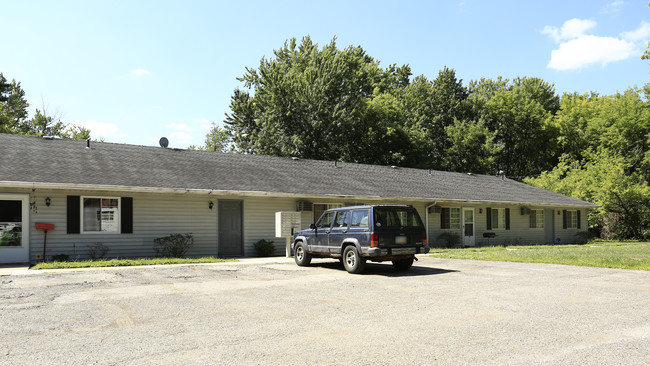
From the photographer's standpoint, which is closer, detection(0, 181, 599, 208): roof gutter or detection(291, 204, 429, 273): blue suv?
detection(291, 204, 429, 273): blue suv

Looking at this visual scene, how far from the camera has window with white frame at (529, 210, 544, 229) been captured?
29078mm

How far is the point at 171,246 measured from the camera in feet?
55.6

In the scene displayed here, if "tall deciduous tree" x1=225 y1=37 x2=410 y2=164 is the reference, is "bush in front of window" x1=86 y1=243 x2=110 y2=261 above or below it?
below

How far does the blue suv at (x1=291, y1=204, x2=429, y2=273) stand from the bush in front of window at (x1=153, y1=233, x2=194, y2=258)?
592cm

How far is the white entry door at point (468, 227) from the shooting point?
25597 millimetres

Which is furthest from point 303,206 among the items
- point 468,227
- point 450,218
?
point 468,227

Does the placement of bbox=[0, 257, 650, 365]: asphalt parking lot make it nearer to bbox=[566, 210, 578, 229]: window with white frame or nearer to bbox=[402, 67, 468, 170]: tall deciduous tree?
bbox=[566, 210, 578, 229]: window with white frame

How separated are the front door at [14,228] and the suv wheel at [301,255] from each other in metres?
8.19

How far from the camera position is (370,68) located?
49.1 meters

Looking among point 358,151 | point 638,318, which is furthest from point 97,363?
point 358,151

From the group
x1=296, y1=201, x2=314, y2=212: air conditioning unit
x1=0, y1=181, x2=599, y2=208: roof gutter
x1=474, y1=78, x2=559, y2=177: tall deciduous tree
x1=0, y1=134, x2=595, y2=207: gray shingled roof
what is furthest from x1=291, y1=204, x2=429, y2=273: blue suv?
x1=474, y1=78, x2=559, y2=177: tall deciduous tree

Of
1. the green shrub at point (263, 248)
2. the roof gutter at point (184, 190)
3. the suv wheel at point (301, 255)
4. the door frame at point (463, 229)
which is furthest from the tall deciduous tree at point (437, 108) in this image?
the suv wheel at point (301, 255)

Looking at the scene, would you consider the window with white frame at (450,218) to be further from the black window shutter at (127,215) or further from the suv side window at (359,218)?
the black window shutter at (127,215)

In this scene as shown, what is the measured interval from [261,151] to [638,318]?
110 feet
